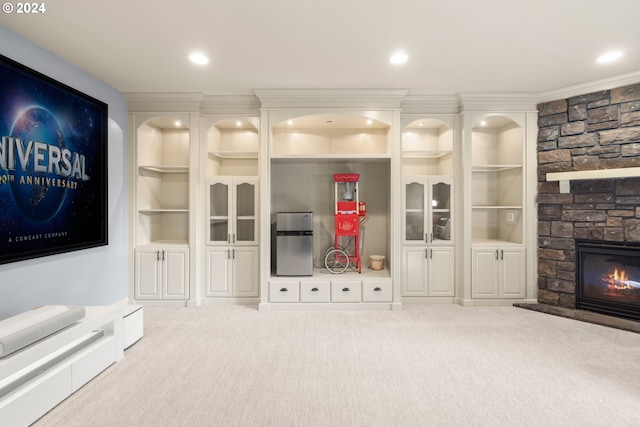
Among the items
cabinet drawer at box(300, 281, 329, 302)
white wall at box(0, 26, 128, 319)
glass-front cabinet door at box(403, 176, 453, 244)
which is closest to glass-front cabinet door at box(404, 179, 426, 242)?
glass-front cabinet door at box(403, 176, 453, 244)

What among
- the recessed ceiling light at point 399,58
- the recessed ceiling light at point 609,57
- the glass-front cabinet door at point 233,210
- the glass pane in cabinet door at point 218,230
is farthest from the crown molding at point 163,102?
the recessed ceiling light at point 609,57

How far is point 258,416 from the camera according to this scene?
76.6 inches

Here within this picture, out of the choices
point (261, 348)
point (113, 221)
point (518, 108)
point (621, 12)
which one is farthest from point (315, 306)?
point (621, 12)

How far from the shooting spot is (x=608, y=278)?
11.9ft

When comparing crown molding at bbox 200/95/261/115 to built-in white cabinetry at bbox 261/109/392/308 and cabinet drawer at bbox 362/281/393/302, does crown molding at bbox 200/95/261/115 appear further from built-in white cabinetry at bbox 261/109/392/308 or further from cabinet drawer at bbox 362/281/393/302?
cabinet drawer at bbox 362/281/393/302

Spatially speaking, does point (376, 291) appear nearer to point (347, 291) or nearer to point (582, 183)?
point (347, 291)

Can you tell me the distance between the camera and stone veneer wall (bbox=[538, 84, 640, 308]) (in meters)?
3.46

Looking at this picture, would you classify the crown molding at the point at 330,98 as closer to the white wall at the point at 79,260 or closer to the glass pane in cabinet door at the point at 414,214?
the glass pane in cabinet door at the point at 414,214

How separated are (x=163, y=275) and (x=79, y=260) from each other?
3.19 feet

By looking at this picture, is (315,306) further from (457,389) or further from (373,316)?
(457,389)

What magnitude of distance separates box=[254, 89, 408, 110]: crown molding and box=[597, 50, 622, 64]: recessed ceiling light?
5.79ft

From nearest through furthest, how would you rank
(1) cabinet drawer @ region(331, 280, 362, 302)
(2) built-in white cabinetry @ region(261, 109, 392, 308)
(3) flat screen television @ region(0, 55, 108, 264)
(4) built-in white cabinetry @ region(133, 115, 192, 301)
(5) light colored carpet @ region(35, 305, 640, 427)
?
(5) light colored carpet @ region(35, 305, 640, 427) < (3) flat screen television @ region(0, 55, 108, 264) < (1) cabinet drawer @ region(331, 280, 362, 302) < (4) built-in white cabinetry @ region(133, 115, 192, 301) < (2) built-in white cabinetry @ region(261, 109, 392, 308)

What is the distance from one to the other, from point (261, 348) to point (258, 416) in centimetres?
94

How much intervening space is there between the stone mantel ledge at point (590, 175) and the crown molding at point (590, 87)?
90 cm
